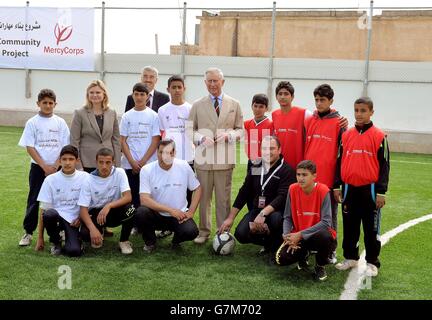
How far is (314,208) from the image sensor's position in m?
5.20

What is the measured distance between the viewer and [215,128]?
20.5ft

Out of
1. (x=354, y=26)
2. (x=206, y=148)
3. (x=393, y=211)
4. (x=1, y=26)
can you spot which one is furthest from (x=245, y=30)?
(x=206, y=148)

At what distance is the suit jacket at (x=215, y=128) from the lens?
6.25 m

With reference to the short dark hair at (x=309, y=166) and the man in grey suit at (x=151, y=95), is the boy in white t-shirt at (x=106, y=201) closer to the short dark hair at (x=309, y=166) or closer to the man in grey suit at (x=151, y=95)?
the man in grey suit at (x=151, y=95)

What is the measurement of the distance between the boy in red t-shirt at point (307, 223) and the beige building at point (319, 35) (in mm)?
16194

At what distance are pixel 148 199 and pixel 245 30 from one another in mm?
18814

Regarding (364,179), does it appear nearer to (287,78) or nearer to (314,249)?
(314,249)

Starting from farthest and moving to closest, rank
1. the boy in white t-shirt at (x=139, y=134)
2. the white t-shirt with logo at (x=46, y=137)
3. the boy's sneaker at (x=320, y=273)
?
1. the boy in white t-shirt at (x=139, y=134)
2. the white t-shirt with logo at (x=46, y=137)
3. the boy's sneaker at (x=320, y=273)

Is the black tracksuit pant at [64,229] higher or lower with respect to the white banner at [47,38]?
lower

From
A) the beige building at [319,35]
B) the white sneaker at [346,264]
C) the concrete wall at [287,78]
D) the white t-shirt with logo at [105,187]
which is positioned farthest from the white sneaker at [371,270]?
the beige building at [319,35]

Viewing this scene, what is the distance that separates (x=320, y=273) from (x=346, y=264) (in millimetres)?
473

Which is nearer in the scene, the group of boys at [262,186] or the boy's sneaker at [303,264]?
the group of boys at [262,186]

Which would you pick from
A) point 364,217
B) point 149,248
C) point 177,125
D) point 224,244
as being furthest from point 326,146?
point 149,248

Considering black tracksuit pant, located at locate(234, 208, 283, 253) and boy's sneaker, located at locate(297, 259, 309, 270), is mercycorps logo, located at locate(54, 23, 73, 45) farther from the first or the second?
boy's sneaker, located at locate(297, 259, 309, 270)
